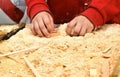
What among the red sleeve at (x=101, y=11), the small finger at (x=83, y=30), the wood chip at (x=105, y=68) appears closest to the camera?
the wood chip at (x=105, y=68)

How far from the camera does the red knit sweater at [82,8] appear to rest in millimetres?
1501

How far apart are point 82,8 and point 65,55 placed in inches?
24.9

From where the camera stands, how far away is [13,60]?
1.12 meters

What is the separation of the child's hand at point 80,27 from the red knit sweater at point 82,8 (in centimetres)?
3

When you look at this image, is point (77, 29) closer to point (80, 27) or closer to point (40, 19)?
point (80, 27)

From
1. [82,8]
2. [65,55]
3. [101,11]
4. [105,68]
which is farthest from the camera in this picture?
[82,8]

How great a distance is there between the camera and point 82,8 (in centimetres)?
171

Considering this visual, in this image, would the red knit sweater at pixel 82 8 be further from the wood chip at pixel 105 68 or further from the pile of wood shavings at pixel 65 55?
the wood chip at pixel 105 68

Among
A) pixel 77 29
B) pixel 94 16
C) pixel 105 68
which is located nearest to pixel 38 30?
pixel 77 29

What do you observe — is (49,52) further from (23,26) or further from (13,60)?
(23,26)

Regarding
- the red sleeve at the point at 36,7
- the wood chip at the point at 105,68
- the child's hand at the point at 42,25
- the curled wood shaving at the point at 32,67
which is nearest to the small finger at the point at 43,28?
the child's hand at the point at 42,25

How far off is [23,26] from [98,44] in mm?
487

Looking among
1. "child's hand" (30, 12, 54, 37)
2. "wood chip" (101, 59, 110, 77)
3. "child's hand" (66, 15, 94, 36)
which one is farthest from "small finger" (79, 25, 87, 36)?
"wood chip" (101, 59, 110, 77)

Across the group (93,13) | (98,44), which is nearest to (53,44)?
(98,44)
